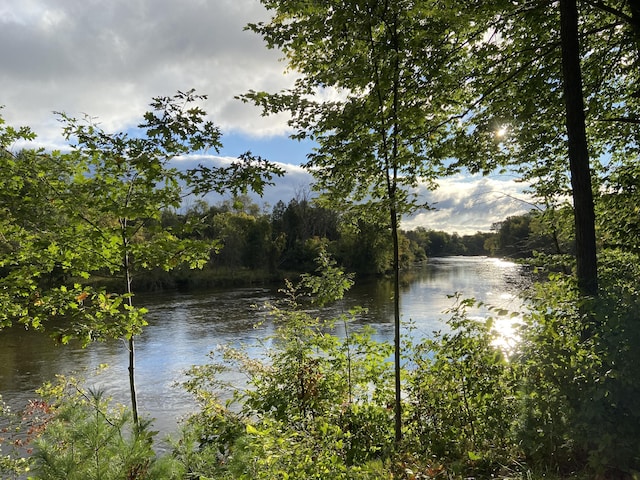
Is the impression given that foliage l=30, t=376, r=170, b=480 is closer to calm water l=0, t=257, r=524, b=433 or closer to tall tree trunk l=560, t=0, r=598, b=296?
calm water l=0, t=257, r=524, b=433

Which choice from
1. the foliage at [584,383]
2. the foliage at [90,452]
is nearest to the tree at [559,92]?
the foliage at [584,383]

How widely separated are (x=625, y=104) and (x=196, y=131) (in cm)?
586

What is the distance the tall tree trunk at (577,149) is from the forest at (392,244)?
20 millimetres

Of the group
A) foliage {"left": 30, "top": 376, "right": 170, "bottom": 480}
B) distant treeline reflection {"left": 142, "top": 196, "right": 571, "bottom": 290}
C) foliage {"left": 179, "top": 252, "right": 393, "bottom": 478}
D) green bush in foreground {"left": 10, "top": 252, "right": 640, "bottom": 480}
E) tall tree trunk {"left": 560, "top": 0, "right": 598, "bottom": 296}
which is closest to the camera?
foliage {"left": 30, "top": 376, "right": 170, "bottom": 480}

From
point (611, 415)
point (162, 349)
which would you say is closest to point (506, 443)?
point (611, 415)

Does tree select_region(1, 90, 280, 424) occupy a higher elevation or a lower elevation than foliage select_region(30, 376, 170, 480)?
higher

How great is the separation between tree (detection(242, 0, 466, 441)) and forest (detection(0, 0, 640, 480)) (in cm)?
2

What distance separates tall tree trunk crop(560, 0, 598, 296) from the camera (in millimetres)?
4152

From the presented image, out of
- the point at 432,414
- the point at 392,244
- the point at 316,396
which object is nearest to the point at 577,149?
the point at 392,244

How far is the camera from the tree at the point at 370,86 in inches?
157

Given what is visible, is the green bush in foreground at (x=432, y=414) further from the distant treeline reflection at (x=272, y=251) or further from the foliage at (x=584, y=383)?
the distant treeline reflection at (x=272, y=251)

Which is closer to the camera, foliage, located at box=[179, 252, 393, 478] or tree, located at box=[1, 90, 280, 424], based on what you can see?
tree, located at box=[1, 90, 280, 424]

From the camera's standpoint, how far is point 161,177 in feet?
12.2

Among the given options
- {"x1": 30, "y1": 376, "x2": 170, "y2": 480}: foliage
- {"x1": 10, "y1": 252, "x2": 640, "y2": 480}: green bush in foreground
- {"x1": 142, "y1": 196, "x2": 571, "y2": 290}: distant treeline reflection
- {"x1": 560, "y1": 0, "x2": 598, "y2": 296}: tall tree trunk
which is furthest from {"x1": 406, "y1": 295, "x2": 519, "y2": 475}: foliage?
{"x1": 142, "y1": 196, "x2": 571, "y2": 290}: distant treeline reflection
